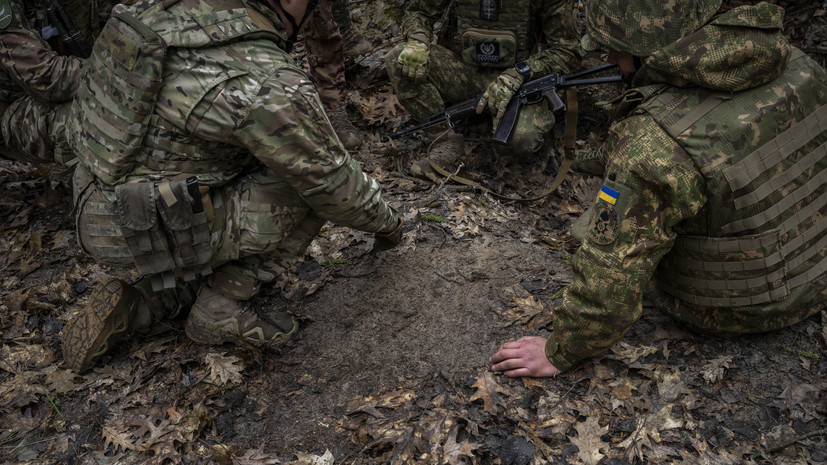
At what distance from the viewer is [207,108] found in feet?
9.12

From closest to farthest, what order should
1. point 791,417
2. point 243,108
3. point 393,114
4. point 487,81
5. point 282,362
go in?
1. point 791,417
2. point 243,108
3. point 282,362
4. point 487,81
5. point 393,114

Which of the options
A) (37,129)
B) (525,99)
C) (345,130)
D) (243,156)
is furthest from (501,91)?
(37,129)

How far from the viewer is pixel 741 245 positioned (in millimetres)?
2498

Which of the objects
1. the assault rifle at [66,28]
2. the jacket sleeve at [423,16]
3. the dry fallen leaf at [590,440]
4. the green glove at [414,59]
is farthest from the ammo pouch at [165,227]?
the jacket sleeve at [423,16]

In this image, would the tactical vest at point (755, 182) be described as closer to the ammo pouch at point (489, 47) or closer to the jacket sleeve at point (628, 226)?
the jacket sleeve at point (628, 226)

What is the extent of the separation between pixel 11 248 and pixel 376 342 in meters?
3.38

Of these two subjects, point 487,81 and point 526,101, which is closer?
point 526,101

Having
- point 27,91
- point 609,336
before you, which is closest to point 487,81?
point 609,336

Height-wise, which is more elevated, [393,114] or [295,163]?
[295,163]

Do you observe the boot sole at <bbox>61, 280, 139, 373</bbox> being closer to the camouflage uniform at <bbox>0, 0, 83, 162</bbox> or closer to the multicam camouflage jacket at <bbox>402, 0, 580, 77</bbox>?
the camouflage uniform at <bbox>0, 0, 83, 162</bbox>

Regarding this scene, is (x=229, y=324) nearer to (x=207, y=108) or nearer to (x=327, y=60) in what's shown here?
(x=207, y=108)

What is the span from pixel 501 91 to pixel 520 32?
29.6 inches

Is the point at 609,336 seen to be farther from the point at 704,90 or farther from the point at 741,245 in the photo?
the point at 704,90

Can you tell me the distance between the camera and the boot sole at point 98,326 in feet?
10.7
